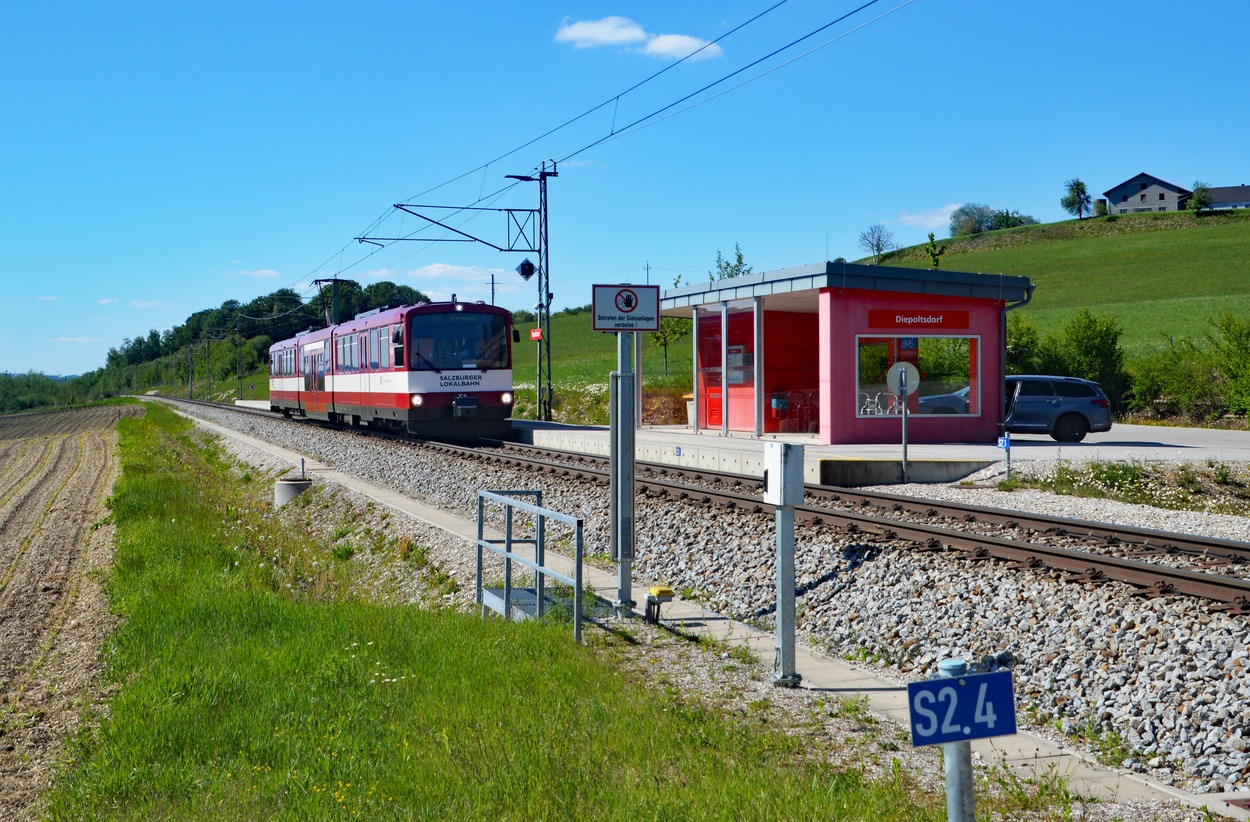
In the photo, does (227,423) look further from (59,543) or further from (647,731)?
(647,731)

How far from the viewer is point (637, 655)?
26.8ft

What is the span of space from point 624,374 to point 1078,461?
449 inches

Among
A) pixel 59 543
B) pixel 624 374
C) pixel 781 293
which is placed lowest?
pixel 59 543

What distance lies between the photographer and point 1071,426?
24.7 m

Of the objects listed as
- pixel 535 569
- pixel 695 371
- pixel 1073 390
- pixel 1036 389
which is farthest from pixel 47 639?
pixel 1073 390

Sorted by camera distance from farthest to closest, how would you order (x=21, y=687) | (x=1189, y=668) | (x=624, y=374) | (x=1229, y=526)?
(x=1229, y=526), (x=624, y=374), (x=21, y=687), (x=1189, y=668)

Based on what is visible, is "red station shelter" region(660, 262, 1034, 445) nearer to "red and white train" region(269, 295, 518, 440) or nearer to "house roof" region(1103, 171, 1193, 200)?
"red and white train" region(269, 295, 518, 440)

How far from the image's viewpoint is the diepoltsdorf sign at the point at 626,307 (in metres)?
9.52

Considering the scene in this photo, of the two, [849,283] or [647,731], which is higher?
[849,283]

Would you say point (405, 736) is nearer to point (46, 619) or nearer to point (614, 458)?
point (614, 458)

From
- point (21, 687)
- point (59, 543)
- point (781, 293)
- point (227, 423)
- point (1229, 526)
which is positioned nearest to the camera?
point (21, 687)

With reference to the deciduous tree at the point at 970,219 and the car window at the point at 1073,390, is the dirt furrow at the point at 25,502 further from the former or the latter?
the deciduous tree at the point at 970,219

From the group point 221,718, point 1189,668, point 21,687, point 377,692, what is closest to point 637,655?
point 377,692

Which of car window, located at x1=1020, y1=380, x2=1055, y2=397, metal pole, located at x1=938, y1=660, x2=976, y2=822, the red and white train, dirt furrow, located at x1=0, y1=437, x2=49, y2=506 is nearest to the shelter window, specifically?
car window, located at x1=1020, y1=380, x2=1055, y2=397
